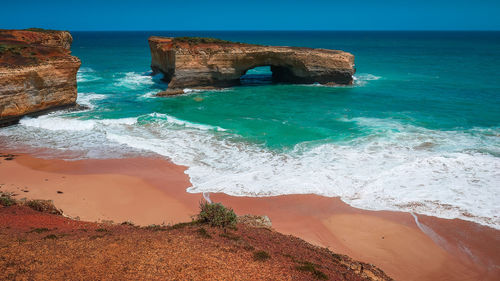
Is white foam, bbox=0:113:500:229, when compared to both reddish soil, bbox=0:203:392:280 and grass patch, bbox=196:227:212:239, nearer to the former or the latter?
grass patch, bbox=196:227:212:239

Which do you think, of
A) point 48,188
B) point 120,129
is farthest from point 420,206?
point 120,129

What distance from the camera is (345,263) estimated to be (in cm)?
897

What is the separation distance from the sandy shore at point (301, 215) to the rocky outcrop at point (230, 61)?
17820mm

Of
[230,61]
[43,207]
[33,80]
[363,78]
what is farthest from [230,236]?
[363,78]

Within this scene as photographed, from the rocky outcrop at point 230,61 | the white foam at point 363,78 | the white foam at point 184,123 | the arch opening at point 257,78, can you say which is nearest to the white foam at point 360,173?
the white foam at point 184,123

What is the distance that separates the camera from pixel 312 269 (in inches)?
303

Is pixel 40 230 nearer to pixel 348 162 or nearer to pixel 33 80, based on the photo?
pixel 348 162

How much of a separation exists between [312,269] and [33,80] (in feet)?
75.0

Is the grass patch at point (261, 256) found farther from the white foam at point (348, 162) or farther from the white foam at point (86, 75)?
the white foam at point (86, 75)

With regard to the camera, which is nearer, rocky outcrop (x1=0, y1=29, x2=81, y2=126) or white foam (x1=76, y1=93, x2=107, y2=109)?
rocky outcrop (x1=0, y1=29, x2=81, y2=126)

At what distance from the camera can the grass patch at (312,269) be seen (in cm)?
748

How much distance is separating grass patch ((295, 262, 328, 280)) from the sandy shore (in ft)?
10.7

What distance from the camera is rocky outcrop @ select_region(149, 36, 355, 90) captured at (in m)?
32.6

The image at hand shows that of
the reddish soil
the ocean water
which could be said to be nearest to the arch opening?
the ocean water
